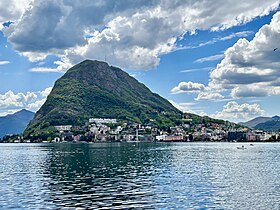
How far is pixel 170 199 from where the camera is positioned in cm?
5950

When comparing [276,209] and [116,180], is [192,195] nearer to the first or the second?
[276,209]

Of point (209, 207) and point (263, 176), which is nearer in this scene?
point (209, 207)

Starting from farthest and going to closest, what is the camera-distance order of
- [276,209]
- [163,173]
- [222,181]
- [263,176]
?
[163,173] → [263,176] → [222,181] → [276,209]

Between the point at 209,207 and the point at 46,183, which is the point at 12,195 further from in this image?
the point at 209,207

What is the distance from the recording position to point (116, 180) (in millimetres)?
83188

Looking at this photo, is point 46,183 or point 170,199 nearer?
point 170,199

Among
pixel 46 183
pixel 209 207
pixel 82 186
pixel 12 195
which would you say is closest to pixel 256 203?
pixel 209 207

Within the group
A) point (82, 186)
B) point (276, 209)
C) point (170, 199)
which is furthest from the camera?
point (82, 186)

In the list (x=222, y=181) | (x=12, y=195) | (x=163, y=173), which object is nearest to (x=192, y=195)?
(x=222, y=181)

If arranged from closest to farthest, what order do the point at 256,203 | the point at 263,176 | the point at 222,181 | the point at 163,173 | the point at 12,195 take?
the point at 256,203 < the point at 12,195 < the point at 222,181 < the point at 263,176 < the point at 163,173

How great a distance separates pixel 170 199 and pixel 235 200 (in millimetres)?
9684

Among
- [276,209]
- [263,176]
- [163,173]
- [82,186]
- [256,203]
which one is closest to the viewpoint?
[276,209]

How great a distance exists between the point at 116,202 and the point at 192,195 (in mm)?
12898

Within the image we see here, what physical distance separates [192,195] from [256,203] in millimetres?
10648
